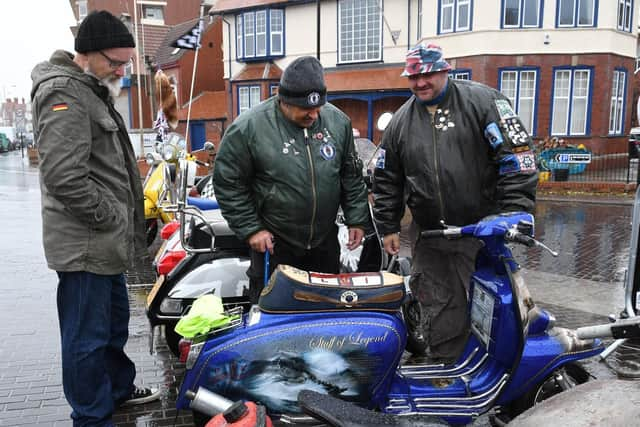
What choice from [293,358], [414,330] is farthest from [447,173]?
[414,330]

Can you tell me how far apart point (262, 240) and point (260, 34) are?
25429mm

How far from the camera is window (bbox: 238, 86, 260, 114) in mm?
27766

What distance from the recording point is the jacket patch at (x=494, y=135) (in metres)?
3.30

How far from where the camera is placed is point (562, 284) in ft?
21.3

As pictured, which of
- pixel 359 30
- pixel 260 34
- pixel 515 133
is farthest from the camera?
pixel 260 34

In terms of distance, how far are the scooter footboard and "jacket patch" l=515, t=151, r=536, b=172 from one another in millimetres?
1230

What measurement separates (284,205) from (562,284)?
4.46m

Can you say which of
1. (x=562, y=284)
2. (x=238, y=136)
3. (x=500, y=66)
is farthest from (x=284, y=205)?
(x=500, y=66)

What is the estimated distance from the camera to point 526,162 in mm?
3314

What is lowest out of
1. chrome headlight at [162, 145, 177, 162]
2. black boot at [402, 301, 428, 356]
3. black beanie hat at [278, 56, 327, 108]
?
black boot at [402, 301, 428, 356]

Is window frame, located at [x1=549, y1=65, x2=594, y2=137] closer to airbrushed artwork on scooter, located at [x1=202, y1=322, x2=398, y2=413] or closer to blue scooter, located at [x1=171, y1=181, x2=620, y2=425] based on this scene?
blue scooter, located at [x1=171, y1=181, x2=620, y2=425]

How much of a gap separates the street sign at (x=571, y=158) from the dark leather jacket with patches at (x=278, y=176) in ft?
46.6

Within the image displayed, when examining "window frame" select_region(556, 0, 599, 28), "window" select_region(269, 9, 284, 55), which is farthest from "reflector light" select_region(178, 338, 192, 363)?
"window" select_region(269, 9, 284, 55)

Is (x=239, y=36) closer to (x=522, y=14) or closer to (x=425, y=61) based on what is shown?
(x=522, y=14)
